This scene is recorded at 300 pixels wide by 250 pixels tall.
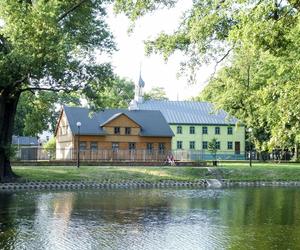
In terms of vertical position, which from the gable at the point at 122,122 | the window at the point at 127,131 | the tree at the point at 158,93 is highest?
the tree at the point at 158,93

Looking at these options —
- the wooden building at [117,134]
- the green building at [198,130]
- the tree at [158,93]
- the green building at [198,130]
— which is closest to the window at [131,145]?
the wooden building at [117,134]

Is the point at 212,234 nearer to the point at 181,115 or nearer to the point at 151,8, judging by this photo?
the point at 151,8

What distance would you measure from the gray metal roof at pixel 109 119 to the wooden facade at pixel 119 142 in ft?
1.61

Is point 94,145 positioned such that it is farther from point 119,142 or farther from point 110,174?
point 110,174

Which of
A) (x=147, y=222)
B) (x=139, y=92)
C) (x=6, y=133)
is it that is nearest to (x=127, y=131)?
(x=139, y=92)

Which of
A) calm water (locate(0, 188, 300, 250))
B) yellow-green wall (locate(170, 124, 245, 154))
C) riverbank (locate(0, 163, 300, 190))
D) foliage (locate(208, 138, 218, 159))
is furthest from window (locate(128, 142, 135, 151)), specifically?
calm water (locate(0, 188, 300, 250))

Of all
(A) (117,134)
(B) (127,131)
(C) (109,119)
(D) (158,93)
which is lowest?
(A) (117,134)

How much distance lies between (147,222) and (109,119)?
3965cm

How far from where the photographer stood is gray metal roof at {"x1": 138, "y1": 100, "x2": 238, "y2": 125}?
7219 cm

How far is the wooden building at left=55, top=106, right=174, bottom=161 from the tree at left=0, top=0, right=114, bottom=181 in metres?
23.0

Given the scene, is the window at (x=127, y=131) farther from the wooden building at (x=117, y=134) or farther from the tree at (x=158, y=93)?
the tree at (x=158, y=93)

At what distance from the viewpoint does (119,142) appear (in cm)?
5475

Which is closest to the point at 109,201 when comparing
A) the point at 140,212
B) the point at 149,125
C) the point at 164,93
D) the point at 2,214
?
the point at 140,212

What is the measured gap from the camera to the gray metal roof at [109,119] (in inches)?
2105
